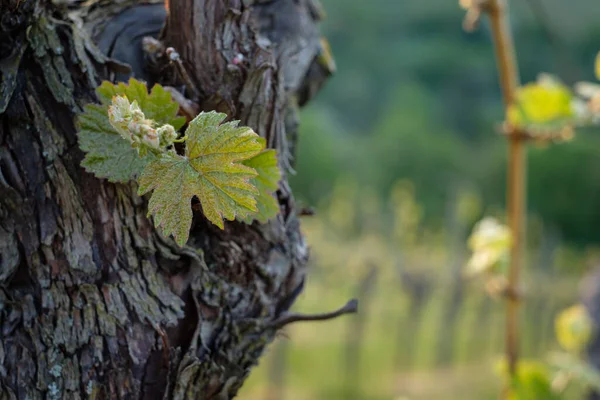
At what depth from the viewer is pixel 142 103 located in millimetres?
384

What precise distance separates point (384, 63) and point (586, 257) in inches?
123

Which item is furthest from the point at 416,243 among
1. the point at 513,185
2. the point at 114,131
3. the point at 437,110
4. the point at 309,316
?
the point at 114,131

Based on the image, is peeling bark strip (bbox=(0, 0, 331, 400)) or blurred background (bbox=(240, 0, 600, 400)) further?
blurred background (bbox=(240, 0, 600, 400))

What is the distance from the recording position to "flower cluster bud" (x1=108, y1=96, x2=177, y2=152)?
1.05 feet

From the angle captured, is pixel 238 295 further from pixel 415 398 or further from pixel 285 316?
pixel 415 398

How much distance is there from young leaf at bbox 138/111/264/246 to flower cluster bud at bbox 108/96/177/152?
1cm

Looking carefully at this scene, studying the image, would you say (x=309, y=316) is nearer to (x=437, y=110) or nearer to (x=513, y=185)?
(x=513, y=185)

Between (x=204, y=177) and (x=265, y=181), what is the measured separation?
8cm

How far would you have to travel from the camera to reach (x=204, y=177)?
0.34 meters

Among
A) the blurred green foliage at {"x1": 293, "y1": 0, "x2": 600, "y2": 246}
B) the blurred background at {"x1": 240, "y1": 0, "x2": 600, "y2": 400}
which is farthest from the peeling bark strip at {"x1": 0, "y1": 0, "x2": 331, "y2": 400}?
the blurred green foliage at {"x1": 293, "y1": 0, "x2": 600, "y2": 246}

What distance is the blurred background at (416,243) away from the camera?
145 inches

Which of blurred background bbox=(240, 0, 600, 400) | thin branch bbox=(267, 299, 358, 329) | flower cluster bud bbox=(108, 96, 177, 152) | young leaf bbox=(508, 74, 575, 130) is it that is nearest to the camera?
flower cluster bud bbox=(108, 96, 177, 152)

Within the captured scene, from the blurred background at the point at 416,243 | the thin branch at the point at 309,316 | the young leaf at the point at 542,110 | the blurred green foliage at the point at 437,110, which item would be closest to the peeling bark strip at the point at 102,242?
the thin branch at the point at 309,316

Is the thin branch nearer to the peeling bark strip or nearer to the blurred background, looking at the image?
the peeling bark strip
